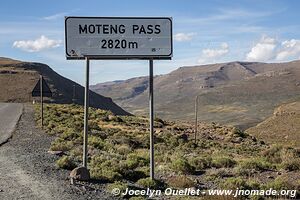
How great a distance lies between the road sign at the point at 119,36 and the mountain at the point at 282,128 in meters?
56.5

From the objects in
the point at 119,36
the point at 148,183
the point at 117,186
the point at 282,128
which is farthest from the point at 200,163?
the point at 282,128

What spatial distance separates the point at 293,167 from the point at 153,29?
700 centimetres

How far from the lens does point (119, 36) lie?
31.3 feet

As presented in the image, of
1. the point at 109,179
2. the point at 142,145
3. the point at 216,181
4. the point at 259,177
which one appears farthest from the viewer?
the point at 142,145

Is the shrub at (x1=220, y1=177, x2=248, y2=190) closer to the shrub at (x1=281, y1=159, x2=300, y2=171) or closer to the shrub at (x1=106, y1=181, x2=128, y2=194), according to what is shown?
the shrub at (x1=106, y1=181, x2=128, y2=194)

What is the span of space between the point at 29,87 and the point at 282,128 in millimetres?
65624

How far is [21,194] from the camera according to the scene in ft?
28.1

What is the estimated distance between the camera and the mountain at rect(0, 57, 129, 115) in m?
104

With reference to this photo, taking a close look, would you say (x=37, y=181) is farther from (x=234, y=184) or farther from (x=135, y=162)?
(x=234, y=184)

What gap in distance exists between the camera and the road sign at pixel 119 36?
951cm

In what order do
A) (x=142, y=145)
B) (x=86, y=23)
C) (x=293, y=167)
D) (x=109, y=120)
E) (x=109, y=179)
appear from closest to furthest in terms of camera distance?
(x=86, y=23) → (x=109, y=179) → (x=293, y=167) → (x=142, y=145) → (x=109, y=120)

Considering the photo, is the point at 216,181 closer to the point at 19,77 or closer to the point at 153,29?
the point at 153,29

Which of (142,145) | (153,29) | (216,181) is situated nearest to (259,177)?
(216,181)

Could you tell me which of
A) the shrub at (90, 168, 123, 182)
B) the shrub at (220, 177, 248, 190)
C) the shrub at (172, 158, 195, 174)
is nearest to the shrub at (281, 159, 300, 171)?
the shrub at (172, 158, 195, 174)
